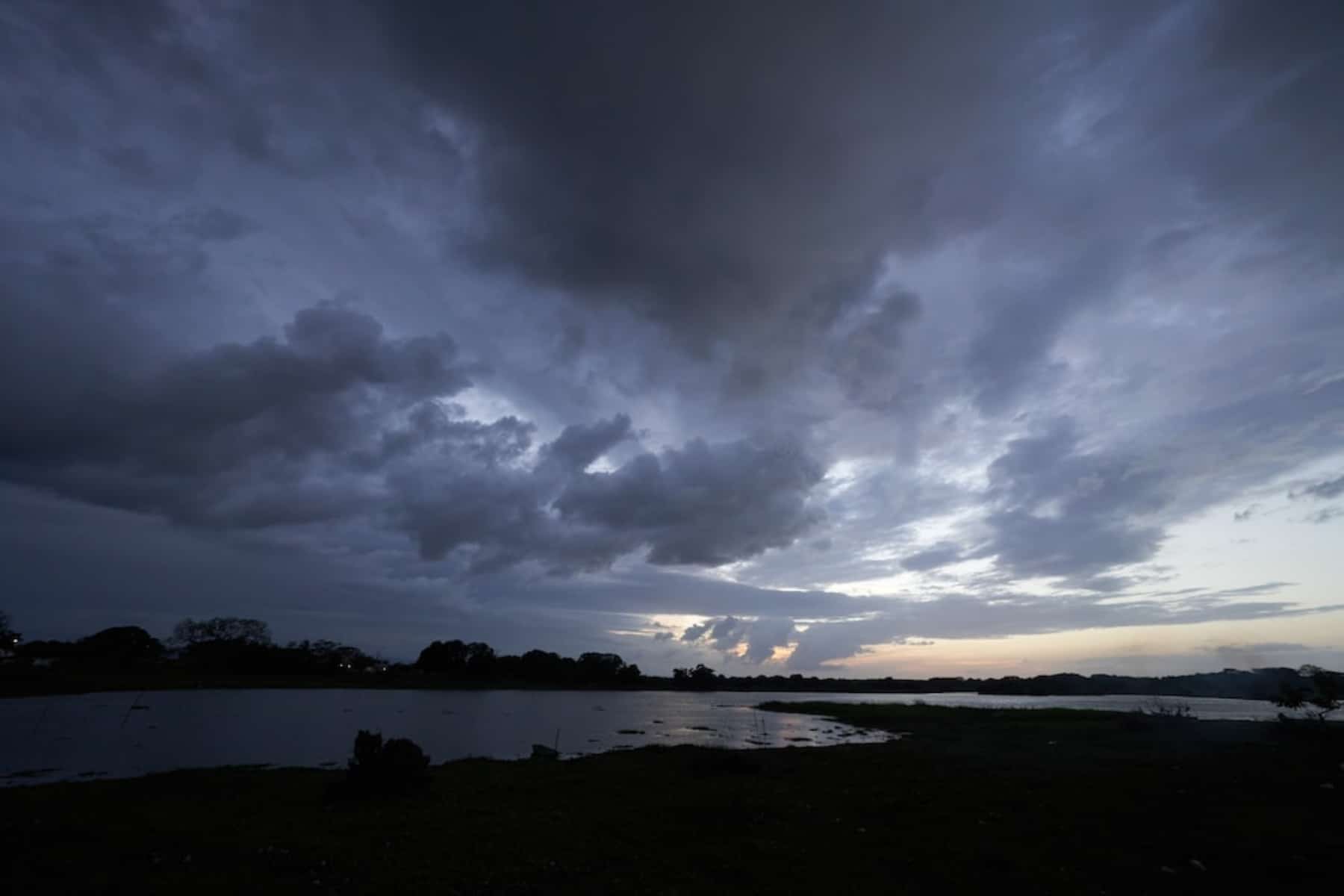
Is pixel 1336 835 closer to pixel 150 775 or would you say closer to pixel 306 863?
pixel 306 863

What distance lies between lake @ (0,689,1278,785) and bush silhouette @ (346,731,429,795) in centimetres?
1871

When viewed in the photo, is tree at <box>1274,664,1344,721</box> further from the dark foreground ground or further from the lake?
the lake

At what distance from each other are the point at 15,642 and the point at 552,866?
867ft

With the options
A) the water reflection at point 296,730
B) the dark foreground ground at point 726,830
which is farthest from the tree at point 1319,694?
the water reflection at point 296,730

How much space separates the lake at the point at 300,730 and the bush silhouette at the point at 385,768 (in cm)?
1871

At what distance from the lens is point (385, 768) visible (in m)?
28.7

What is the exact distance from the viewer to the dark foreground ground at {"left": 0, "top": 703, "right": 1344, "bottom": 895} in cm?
1616

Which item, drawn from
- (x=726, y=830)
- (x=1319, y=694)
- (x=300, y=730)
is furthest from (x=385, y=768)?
(x=1319, y=694)

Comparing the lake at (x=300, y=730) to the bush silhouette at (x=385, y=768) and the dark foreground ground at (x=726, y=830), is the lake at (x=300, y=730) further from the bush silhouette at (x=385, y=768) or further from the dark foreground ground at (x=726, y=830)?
the bush silhouette at (x=385, y=768)

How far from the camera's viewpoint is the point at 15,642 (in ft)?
639

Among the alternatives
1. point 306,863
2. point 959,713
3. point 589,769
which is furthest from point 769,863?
point 959,713

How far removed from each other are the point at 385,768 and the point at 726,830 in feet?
52.0

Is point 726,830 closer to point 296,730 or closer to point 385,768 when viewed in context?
point 385,768

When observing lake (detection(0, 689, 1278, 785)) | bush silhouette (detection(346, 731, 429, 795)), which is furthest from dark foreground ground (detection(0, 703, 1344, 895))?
lake (detection(0, 689, 1278, 785))
